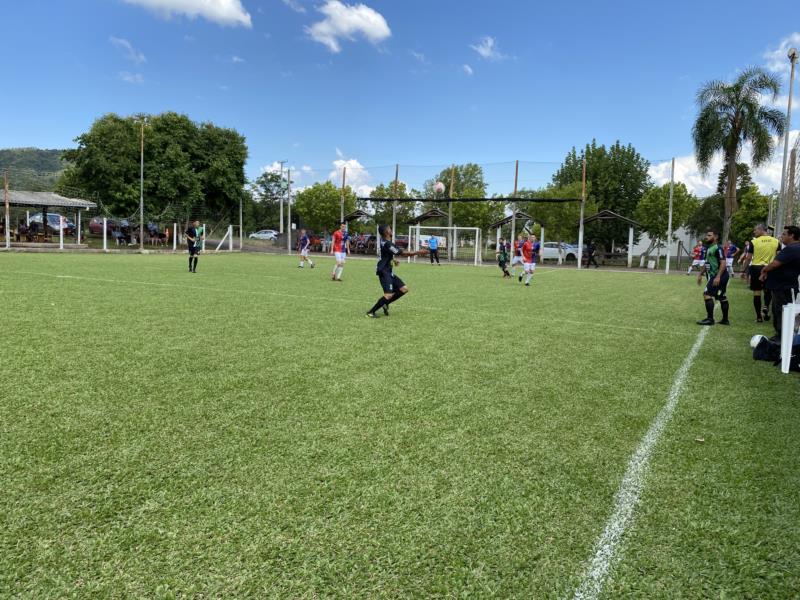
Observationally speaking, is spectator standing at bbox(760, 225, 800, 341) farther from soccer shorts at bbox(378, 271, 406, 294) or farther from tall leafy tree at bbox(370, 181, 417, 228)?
tall leafy tree at bbox(370, 181, 417, 228)

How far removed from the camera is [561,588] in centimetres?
236

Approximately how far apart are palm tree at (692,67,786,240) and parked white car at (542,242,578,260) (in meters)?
12.3

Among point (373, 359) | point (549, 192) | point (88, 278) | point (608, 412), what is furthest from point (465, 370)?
point (549, 192)

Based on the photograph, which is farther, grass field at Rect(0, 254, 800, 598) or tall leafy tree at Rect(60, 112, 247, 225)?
tall leafy tree at Rect(60, 112, 247, 225)

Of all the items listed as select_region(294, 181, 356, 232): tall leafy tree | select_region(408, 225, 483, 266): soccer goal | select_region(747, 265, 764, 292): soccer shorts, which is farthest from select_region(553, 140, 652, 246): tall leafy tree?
select_region(747, 265, 764, 292): soccer shorts

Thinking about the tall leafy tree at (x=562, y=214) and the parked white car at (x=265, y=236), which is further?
the parked white car at (x=265, y=236)

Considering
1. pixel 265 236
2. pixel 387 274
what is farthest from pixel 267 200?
pixel 387 274

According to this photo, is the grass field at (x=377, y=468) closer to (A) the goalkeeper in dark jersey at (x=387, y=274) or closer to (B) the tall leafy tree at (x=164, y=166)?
(A) the goalkeeper in dark jersey at (x=387, y=274)

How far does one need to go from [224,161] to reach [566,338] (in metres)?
42.7

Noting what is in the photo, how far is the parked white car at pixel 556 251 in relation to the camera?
41.2 metres

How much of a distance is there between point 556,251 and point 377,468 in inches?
1583

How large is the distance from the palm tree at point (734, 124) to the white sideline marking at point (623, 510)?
2977 cm

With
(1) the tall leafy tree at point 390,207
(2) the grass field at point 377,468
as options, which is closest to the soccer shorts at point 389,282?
(2) the grass field at point 377,468

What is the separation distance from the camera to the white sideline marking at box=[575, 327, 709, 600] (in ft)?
7.90
